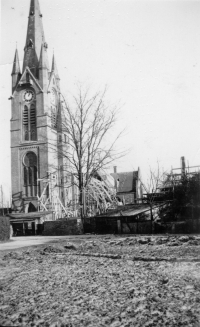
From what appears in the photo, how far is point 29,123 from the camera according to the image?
41938 mm

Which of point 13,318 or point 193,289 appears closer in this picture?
point 13,318

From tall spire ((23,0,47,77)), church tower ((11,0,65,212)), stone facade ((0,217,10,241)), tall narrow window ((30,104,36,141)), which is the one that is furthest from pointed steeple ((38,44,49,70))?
stone facade ((0,217,10,241))

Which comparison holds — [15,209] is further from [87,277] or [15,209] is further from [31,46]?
[87,277]

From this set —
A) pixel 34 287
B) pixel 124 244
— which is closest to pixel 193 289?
pixel 34 287

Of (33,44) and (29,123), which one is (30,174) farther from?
(33,44)

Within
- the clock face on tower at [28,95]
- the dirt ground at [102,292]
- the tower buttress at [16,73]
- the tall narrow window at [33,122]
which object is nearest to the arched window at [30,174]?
the tall narrow window at [33,122]

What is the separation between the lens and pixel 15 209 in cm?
3912

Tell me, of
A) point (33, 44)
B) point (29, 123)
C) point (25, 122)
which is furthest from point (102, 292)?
point (33, 44)

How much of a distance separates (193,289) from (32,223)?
23.6 meters

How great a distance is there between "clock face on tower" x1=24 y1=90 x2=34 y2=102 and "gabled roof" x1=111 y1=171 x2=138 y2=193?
18.8 meters

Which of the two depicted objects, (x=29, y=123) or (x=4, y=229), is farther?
(x=29, y=123)

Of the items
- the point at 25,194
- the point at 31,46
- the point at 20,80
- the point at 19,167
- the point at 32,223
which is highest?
the point at 31,46

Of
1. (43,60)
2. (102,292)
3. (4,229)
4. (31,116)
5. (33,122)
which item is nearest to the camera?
(102,292)

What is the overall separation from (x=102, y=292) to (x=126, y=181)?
4922 centimetres
